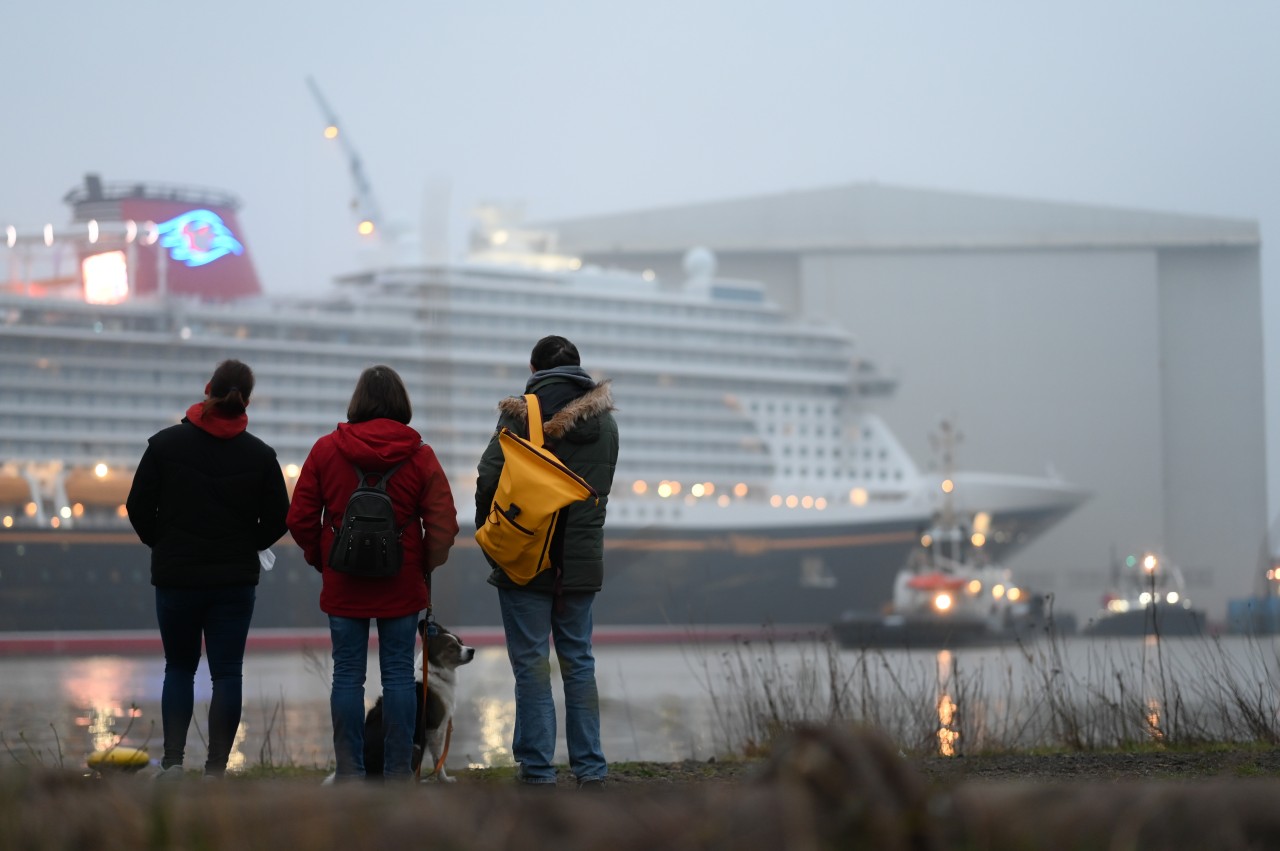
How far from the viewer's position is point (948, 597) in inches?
1043

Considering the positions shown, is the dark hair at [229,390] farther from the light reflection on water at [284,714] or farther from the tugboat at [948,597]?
the tugboat at [948,597]

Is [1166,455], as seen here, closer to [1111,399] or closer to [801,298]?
[1111,399]

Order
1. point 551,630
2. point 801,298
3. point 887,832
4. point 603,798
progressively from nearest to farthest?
point 887,832
point 603,798
point 551,630
point 801,298

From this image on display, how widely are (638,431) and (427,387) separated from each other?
4.66 meters

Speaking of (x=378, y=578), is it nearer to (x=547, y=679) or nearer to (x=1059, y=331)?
(x=547, y=679)

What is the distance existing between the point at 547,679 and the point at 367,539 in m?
0.58

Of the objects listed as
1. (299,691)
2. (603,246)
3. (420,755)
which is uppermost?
(603,246)

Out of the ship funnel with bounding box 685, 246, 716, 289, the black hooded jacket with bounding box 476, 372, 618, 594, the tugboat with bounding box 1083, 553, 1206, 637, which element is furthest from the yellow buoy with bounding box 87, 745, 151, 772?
the ship funnel with bounding box 685, 246, 716, 289

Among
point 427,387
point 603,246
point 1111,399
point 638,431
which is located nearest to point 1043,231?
point 1111,399

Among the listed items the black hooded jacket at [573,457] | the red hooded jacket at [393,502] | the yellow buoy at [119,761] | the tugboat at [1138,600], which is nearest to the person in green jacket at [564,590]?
the black hooded jacket at [573,457]

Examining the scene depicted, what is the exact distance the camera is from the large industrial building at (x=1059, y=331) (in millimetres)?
41781

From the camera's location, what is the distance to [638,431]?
3111cm

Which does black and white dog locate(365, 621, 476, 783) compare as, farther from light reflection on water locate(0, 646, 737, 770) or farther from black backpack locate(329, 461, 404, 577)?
light reflection on water locate(0, 646, 737, 770)

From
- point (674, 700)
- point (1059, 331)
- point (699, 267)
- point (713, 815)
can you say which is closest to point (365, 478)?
point (713, 815)
